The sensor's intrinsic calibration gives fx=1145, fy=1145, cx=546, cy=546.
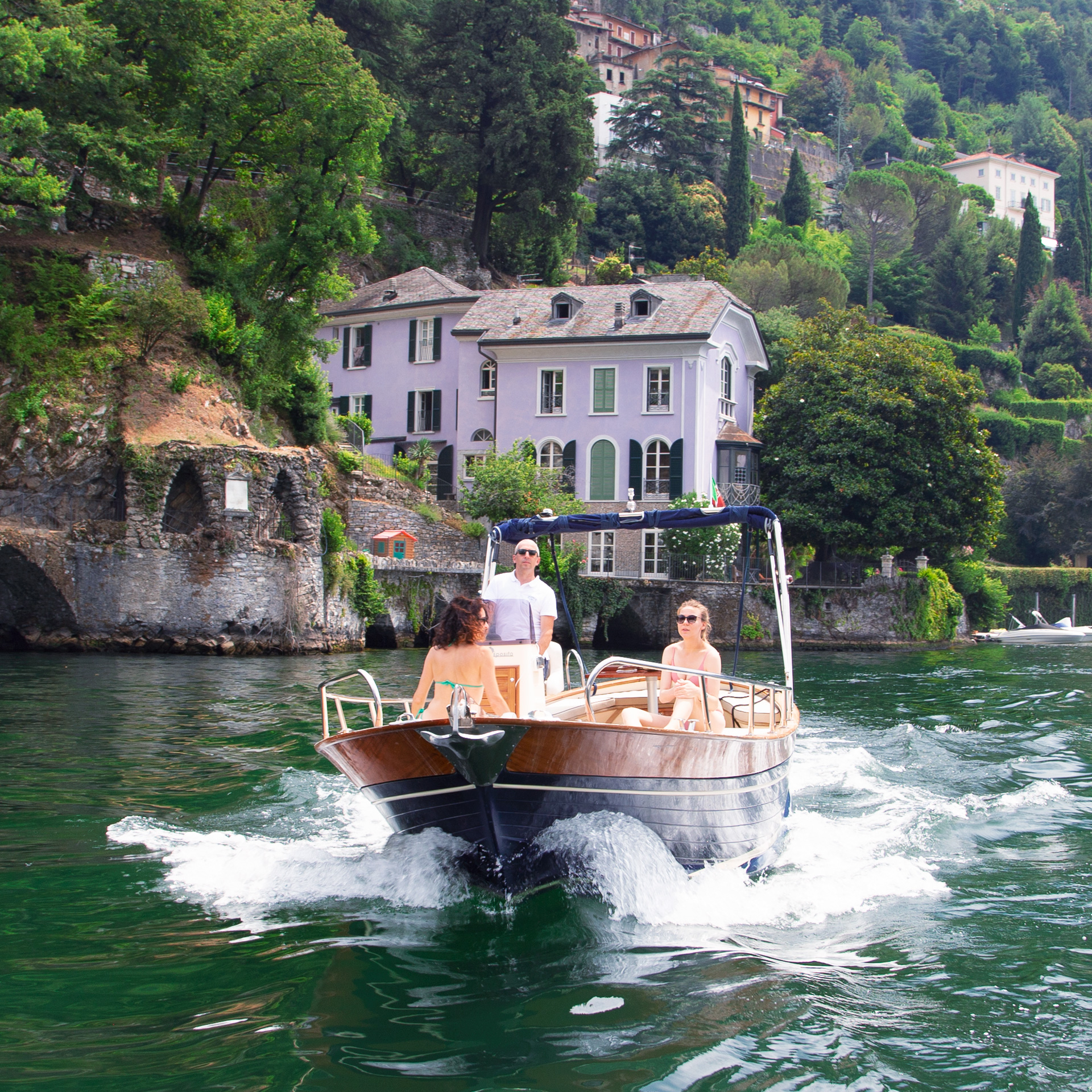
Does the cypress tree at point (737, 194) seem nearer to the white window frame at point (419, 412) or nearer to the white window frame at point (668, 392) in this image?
the white window frame at point (419, 412)

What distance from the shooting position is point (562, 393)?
43625 millimetres

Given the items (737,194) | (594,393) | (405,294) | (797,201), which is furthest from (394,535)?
(797,201)

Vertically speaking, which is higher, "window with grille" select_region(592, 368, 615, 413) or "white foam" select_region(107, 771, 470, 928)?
"window with grille" select_region(592, 368, 615, 413)

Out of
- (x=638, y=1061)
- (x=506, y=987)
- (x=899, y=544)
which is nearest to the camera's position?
(x=638, y=1061)

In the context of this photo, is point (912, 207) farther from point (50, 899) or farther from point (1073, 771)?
point (50, 899)

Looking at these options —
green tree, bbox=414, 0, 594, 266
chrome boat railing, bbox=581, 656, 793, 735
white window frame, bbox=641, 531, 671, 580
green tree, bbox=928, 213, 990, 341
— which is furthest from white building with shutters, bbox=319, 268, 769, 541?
green tree, bbox=928, 213, 990, 341

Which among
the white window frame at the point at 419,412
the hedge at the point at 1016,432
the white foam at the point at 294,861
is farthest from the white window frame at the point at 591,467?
the hedge at the point at 1016,432

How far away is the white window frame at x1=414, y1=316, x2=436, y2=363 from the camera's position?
4725 cm

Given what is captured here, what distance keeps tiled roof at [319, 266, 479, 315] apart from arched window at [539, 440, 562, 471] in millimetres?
7479

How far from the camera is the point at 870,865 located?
8.95 m

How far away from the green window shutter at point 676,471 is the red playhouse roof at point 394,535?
11018 mm

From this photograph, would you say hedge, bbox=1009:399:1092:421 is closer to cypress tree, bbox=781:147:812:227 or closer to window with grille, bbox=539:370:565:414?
cypress tree, bbox=781:147:812:227

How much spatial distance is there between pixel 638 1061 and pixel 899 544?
3828cm

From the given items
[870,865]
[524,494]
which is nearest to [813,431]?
[524,494]
